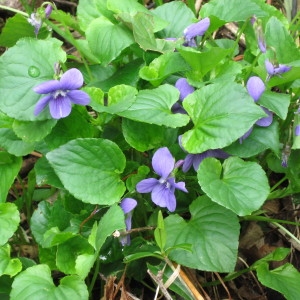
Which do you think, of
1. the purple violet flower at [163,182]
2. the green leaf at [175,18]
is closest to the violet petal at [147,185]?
the purple violet flower at [163,182]

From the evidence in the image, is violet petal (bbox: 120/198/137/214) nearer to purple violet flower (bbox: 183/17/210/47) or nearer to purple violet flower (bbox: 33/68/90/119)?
purple violet flower (bbox: 33/68/90/119)

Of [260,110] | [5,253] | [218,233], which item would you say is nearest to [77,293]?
[5,253]

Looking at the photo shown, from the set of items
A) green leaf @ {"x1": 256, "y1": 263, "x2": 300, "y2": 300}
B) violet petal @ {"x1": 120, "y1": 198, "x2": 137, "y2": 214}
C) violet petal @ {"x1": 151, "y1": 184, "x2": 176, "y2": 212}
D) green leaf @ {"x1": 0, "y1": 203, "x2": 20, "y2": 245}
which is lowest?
green leaf @ {"x1": 256, "y1": 263, "x2": 300, "y2": 300}

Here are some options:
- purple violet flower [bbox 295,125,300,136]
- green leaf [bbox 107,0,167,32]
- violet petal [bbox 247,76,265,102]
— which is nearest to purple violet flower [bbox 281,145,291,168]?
purple violet flower [bbox 295,125,300,136]

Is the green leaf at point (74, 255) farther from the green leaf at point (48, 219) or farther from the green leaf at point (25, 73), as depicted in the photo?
the green leaf at point (25, 73)

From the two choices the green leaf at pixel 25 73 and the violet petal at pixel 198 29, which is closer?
the green leaf at pixel 25 73
